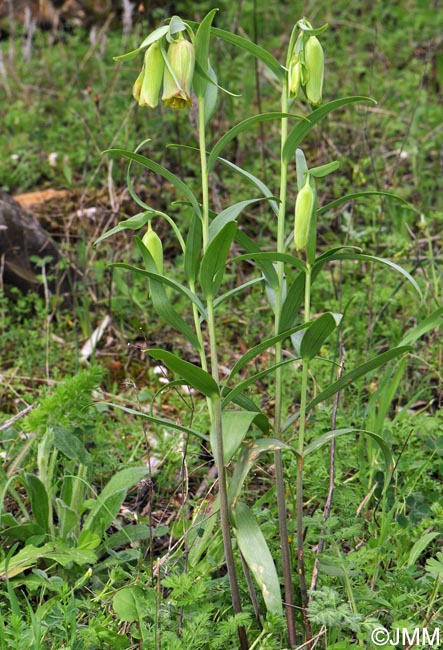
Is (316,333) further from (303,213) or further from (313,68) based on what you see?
(313,68)

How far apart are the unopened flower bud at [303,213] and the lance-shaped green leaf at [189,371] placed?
0.90ft

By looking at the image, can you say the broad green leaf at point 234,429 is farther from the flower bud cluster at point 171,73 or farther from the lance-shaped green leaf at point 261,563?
the flower bud cluster at point 171,73

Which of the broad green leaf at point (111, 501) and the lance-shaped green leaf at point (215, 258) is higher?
the lance-shaped green leaf at point (215, 258)

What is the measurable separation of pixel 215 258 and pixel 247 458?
14.7 inches

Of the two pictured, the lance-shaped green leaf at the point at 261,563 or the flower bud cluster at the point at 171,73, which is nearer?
the flower bud cluster at the point at 171,73

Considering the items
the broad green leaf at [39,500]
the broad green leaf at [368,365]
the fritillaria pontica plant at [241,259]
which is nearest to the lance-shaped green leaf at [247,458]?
the fritillaria pontica plant at [241,259]

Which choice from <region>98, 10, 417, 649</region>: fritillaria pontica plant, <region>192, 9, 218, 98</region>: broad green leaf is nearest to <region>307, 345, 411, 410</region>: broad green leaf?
<region>98, 10, 417, 649</region>: fritillaria pontica plant

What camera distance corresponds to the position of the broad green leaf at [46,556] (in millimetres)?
1709

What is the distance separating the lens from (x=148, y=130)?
3.89 meters

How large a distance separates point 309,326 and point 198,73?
483mm

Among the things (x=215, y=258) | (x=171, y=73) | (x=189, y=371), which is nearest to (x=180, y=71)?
(x=171, y=73)

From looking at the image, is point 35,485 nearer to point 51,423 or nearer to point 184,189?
point 51,423

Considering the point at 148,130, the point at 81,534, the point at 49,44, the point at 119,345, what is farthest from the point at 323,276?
the point at 49,44

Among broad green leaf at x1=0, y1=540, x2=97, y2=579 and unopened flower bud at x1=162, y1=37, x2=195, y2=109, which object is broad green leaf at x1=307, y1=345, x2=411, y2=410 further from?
→ broad green leaf at x1=0, y1=540, x2=97, y2=579
